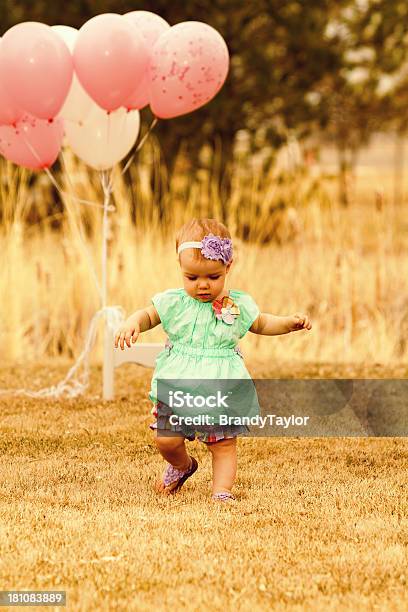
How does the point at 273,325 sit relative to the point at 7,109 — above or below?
below

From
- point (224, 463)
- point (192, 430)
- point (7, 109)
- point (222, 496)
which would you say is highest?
point (7, 109)

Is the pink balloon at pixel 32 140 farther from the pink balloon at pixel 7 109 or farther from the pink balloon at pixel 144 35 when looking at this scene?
the pink balloon at pixel 144 35

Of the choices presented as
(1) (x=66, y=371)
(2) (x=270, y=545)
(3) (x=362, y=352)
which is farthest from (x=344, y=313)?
(2) (x=270, y=545)

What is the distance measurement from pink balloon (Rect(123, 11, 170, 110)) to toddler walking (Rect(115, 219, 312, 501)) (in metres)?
1.74

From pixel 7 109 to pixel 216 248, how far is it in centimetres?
196

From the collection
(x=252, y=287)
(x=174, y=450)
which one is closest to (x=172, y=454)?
(x=174, y=450)

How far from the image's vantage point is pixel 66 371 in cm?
646

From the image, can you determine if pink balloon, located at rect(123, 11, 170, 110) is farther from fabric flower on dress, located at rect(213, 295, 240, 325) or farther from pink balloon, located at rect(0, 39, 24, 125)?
fabric flower on dress, located at rect(213, 295, 240, 325)

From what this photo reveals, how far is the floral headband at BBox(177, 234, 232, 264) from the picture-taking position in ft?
11.6

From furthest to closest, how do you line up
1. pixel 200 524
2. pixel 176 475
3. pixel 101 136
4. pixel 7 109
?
1. pixel 101 136
2. pixel 7 109
3. pixel 176 475
4. pixel 200 524

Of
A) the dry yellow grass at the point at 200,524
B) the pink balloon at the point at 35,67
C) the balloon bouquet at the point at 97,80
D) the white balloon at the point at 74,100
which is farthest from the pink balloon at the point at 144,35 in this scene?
the dry yellow grass at the point at 200,524

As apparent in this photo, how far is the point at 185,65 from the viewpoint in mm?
5078

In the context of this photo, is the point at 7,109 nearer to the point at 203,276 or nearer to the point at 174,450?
the point at 203,276

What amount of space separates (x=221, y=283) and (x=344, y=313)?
439cm
